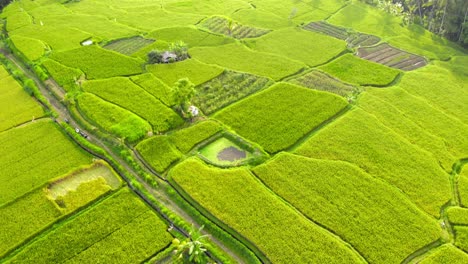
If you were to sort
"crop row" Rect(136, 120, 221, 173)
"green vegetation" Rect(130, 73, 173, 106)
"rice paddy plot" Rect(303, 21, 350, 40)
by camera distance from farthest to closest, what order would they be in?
"rice paddy plot" Rect(303, 21, 350, 40), "green vegetation" Rect(130, 73, 173, 106), "crop row" Rect(136, 120, 221, 173)

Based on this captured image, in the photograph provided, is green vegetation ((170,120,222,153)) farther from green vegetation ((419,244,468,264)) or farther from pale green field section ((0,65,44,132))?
green vegetation ((419,244,468,264))

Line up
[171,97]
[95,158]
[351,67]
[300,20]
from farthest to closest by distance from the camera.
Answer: [300,20] < [351,67] < [171,97] < [95,158]

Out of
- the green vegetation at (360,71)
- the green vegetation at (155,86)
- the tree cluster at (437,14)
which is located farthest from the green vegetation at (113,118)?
the tree cluster at (437,14)

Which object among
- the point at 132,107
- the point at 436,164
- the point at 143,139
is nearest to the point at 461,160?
the point at 436,164

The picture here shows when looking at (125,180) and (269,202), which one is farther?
(125,180)

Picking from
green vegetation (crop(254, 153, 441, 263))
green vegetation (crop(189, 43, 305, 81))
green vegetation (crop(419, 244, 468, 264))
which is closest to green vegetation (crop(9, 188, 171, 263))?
green vegetation (crop(254, 153, 441, 263))

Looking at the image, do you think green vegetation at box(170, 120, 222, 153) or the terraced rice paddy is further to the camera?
green vegetation at box(170, 120, 222, 153)

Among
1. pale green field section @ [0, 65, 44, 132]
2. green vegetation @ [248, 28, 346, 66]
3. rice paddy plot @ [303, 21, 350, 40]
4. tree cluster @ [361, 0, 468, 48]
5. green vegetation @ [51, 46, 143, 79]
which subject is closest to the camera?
pale green field section @ [0, 65, 44, 132]

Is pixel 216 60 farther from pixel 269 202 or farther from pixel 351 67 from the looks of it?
pixel 269 202
